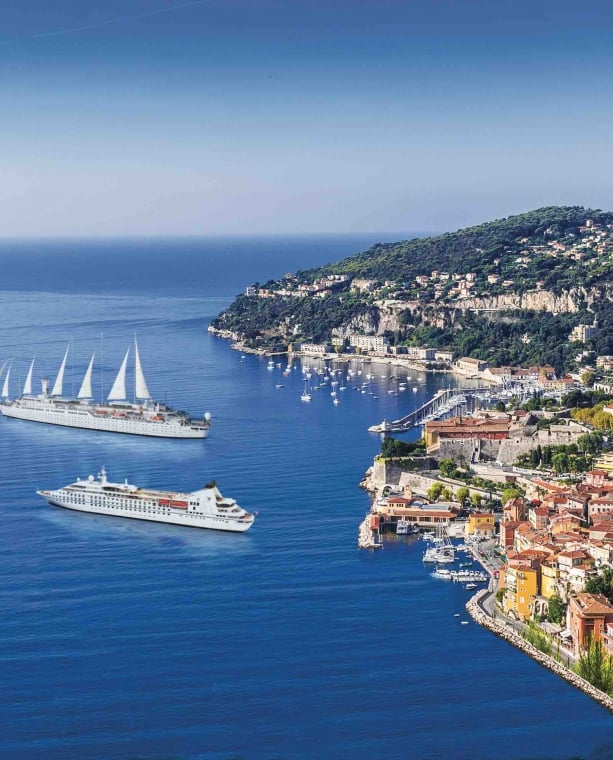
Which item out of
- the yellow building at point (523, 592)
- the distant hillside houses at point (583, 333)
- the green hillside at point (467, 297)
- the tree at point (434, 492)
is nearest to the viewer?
the yellow building at point (523, 592)

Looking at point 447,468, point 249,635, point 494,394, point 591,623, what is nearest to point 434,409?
point 494,394

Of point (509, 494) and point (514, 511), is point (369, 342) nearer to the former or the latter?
point (509, 494)

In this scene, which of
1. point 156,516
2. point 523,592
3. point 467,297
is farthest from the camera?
Answer: point 467,297

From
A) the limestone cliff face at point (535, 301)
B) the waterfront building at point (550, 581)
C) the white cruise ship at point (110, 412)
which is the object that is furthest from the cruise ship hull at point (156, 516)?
the limestone cliff face at point (535, 301)

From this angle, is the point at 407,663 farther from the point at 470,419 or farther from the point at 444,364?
the point at 444,364

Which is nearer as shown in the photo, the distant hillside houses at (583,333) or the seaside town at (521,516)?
the seaside town at (521,516)

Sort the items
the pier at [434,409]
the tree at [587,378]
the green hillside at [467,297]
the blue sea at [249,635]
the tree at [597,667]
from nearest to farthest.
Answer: the blue sea at [249,635] < the tree at [597,667] < the pier at [434,409] < the tree at [587,378] < the green hillside at [467,297]

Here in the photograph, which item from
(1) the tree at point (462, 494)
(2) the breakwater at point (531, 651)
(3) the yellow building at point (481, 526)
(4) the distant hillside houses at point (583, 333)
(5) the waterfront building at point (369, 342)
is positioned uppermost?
(4) the distant hillside houses at point (583, 333)

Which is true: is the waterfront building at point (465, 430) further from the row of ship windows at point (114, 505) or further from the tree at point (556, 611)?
the tree at point (556, 611)
